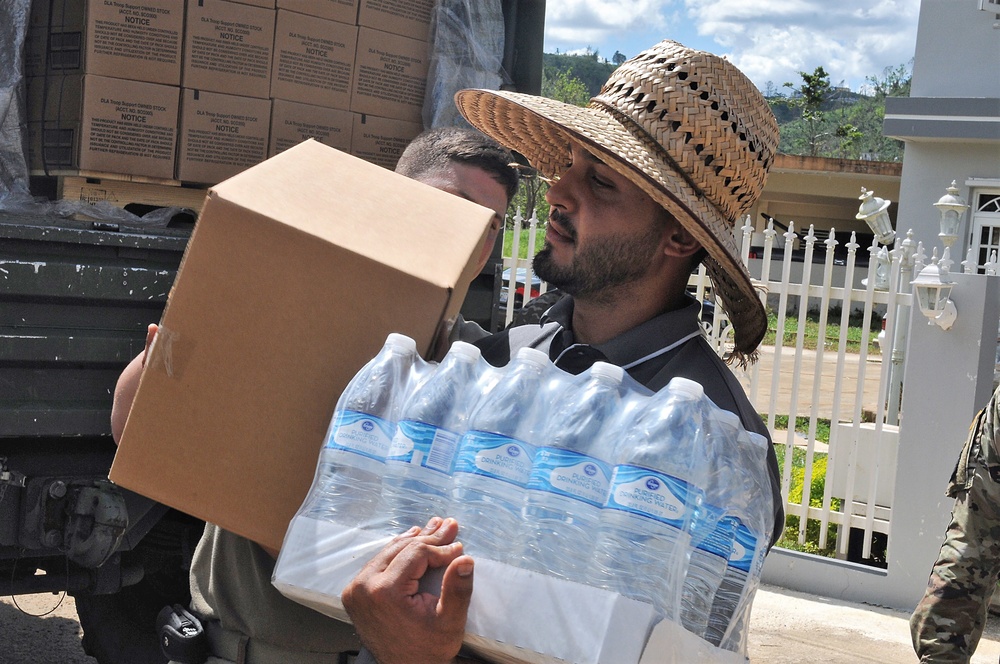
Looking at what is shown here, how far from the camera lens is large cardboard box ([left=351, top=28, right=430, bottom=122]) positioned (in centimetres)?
363

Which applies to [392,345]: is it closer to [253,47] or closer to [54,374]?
[54,374]

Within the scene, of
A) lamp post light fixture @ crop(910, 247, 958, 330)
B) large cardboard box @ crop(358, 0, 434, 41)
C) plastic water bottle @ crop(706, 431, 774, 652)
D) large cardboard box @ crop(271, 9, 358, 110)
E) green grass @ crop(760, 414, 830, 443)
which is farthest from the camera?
green grass @ crop(760, 414, 830, 443)

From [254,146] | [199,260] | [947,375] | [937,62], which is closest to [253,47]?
[254,146]

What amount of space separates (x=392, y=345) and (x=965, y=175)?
51.5 feet

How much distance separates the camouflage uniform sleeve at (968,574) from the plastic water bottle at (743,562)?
1581 mm

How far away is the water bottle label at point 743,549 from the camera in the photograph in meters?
1.44

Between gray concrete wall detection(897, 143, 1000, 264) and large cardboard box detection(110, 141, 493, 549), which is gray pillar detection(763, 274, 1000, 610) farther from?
gray concrete wall detection(897, 143, 1000, 264)

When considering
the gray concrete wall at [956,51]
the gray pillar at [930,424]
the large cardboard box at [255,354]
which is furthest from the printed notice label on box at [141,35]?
the gray concrete wall at [956,51]

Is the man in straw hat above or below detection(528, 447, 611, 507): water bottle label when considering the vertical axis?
above

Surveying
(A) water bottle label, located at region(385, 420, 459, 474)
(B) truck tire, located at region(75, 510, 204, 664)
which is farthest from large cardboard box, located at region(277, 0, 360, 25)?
(A) water bottle label, located at region(385, 420, 459, 474)

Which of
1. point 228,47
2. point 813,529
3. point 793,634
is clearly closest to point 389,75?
point 228,47

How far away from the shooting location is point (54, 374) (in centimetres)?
301

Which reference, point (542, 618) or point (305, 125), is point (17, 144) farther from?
point (542, 618)

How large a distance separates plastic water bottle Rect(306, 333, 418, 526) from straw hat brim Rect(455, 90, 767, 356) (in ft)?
1.85
